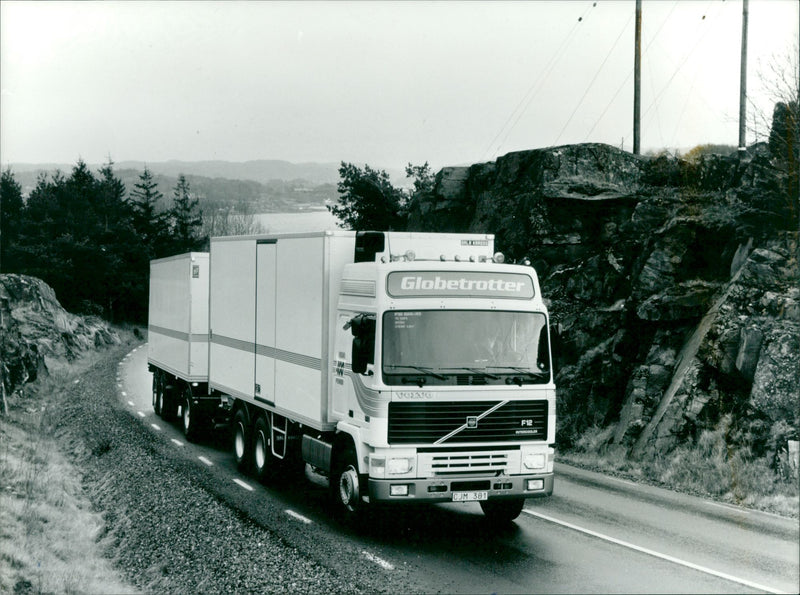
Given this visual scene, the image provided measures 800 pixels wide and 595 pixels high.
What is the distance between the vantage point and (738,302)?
17047 mm

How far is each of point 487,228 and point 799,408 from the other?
14291 millimetres

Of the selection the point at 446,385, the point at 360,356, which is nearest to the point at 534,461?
the point at 446,385

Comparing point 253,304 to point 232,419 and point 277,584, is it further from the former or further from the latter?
point 277,584

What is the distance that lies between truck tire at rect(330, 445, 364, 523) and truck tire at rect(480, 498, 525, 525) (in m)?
1.84

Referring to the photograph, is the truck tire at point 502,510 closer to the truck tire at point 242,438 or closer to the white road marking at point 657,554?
the white road marking at point 657,554

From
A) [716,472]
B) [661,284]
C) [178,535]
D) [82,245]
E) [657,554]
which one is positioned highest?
[661,284]

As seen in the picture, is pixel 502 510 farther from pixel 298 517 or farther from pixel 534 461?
pixel 298 517

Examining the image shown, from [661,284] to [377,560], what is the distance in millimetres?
12107

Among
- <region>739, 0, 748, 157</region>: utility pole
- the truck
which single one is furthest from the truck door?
<region>739, 0, 748, 157</region>: utility pole

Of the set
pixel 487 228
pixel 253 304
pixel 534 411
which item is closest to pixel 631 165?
pixel 487 228

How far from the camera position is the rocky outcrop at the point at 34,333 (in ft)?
87.0

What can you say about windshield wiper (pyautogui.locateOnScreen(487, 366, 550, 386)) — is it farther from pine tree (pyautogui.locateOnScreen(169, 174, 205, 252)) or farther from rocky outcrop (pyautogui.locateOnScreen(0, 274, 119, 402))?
pine tree (pyautogui.locateOnScreen(169, 174, 205, 252))

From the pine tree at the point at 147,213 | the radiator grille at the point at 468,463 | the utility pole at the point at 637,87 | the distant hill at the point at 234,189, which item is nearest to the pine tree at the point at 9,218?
the distant hill at the point at 234,189

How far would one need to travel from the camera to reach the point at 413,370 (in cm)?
1032
